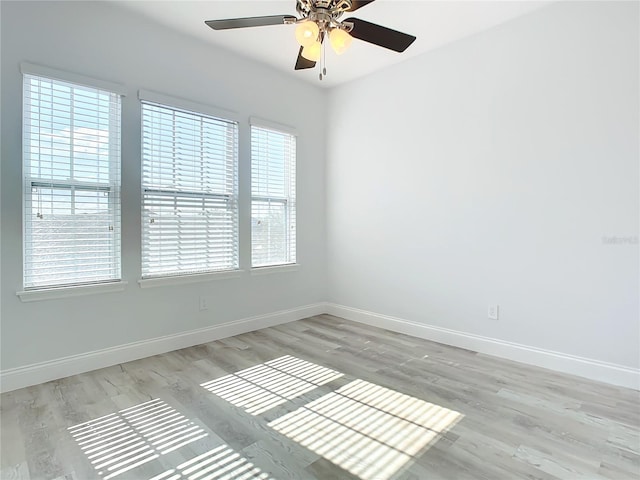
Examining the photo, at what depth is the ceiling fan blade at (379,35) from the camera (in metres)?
2.02

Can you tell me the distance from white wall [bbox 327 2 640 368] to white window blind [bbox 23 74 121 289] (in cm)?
260

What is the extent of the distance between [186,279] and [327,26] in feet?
7.92

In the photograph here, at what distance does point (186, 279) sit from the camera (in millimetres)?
3238

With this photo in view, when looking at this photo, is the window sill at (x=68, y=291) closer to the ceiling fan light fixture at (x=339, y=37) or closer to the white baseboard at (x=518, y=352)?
the ceiling fan light fixture at (x=339, y=37)

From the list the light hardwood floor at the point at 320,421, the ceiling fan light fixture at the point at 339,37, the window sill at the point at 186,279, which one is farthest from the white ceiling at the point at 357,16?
the light hardwood floor at the point at 320,421

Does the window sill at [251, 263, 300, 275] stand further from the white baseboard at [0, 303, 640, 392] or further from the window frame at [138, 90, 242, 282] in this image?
the white baseboard at [0, 303, 640, 392]

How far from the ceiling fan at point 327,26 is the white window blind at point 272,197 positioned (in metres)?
1.75

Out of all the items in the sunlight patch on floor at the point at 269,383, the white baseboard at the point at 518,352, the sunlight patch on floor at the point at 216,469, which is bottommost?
the sunlight patch on floor at the point at 216,469

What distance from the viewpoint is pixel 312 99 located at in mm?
4352

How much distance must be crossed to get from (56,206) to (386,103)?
3273 millimetres

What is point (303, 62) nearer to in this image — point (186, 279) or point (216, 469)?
point (186, 279)

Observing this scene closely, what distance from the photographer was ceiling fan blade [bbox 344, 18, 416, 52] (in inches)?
79.6

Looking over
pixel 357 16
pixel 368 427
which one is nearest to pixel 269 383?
pixel 368 427

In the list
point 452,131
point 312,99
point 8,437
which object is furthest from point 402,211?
point 8,437
